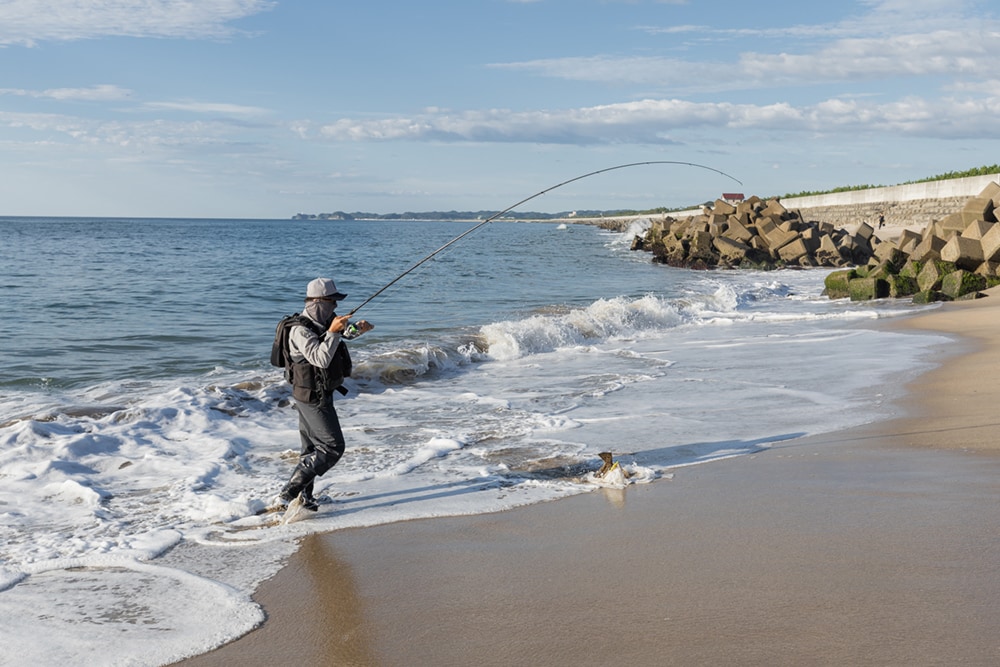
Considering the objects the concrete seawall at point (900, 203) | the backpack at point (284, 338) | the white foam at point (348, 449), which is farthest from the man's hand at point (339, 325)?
the concrete seawall at point (900, 203)

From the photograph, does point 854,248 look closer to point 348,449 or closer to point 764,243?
point 764,243

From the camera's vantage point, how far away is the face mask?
17.0 ft

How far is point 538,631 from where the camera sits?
11.5 feet

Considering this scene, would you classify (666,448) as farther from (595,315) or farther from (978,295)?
(978,295)

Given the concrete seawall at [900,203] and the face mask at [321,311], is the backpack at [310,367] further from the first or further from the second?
the concrete seawall at [900,203]

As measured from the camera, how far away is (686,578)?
13.0 feet

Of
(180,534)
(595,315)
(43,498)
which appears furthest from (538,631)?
(595,315)

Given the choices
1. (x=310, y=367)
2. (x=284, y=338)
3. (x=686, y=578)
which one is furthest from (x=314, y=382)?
(x=686, y=578)

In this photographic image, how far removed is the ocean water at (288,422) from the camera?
425cm

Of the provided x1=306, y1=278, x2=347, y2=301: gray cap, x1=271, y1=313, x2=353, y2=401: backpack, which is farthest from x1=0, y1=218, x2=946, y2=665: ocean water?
x1=306, y1=278, x2=347, y2=301: gray cap

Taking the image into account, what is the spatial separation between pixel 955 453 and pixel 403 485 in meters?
3.56

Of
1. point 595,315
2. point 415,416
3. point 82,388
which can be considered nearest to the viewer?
point 415,416

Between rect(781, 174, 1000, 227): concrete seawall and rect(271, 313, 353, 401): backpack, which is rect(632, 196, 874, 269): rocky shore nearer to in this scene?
rect(781, 174, 1000, 227): concrete seawall

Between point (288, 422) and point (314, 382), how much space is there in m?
3.35
